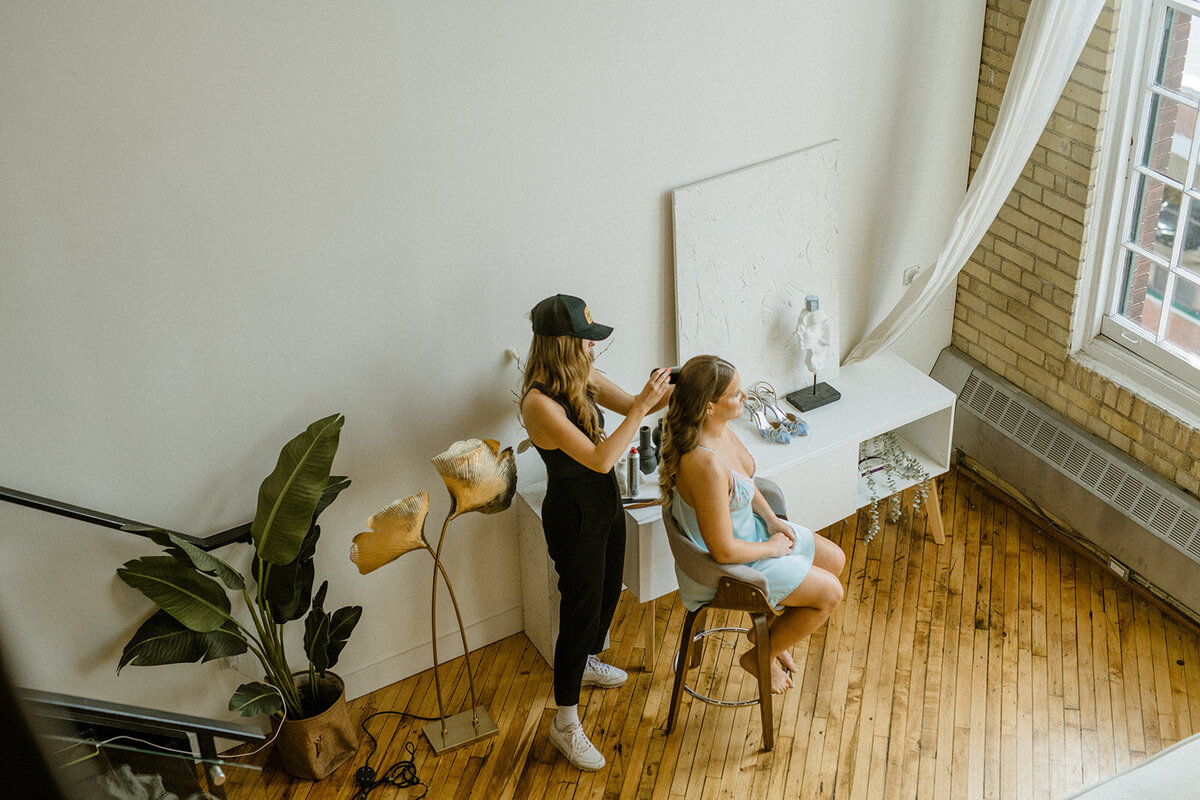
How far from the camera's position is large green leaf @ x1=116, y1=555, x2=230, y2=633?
11.4ft

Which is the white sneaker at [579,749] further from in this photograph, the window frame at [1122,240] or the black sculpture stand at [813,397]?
the window frame at [1122,240]

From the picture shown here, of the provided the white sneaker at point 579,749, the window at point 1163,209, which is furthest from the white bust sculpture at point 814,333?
the white sneaker at point 579,749

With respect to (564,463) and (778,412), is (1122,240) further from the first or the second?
(564,463)

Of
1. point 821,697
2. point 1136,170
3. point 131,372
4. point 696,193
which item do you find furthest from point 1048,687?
point 131,372

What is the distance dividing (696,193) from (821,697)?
1.98 m

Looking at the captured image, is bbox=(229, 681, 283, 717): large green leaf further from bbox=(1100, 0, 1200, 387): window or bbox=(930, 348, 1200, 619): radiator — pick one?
bbox=(1100, 0, 1200, 387): window

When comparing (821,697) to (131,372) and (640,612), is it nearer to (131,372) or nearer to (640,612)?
(640,612)

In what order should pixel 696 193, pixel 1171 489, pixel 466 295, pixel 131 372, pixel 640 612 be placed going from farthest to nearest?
pixel 640 612 → pixel 1171 489 → pixel 696 193 → pixel 466 295 → pixel 131 372

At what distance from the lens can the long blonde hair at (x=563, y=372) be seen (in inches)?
143

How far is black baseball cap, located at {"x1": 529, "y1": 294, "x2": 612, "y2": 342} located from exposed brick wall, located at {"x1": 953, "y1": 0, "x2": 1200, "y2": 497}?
2.23 metres

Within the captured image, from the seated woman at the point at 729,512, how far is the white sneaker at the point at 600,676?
0.56 m

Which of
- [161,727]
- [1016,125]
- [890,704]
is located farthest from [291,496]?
[1016,125]

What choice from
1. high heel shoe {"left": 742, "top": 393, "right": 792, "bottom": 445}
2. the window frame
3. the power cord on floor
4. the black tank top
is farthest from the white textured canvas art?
the power cord on floor

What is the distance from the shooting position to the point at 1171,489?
14.9ft
